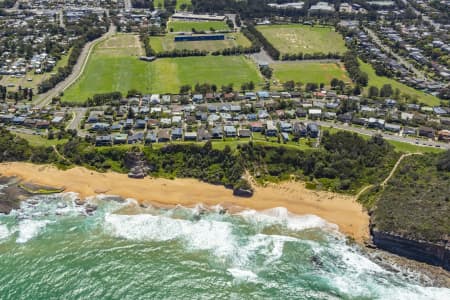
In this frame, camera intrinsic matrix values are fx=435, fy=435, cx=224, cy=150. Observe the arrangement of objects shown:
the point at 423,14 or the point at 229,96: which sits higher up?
the point at 423,14

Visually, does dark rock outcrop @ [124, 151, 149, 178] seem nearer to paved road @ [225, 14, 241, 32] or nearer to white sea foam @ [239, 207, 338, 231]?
white sea foam @ [239, 207, 338, 231]

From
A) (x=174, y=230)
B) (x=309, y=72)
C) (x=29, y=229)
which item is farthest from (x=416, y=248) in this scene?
(x=309, y=72)

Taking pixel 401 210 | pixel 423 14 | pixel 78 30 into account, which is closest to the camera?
pixel 401 210

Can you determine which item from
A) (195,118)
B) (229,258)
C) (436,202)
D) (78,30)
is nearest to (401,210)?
(436,202)

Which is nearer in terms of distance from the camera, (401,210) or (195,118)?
(401,210)

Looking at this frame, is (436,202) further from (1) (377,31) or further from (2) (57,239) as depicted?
(1) (377,31)

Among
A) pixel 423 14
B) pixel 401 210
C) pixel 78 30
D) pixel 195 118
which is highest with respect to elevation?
pixel 423 14

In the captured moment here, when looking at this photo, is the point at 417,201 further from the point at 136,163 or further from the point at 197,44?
the point at 197,44
